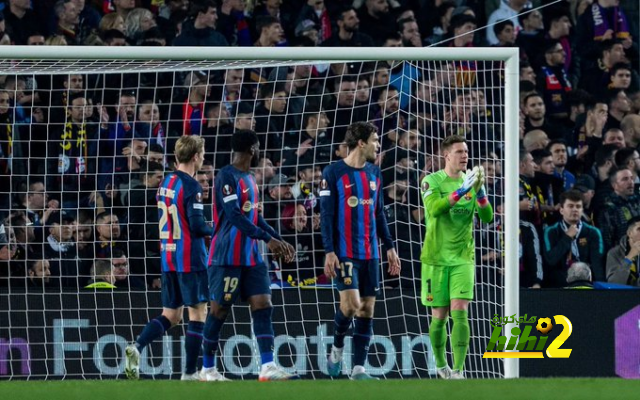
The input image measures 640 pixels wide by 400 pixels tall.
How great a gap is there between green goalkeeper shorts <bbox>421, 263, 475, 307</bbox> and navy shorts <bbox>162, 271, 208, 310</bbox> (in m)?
1.56

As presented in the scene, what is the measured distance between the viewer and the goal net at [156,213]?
1038cm

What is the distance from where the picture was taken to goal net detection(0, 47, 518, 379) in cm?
1038

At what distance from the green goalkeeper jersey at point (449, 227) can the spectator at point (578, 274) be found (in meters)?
2.05

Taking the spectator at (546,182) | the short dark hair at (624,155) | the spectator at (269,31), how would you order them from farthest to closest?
1. the spectator at (269,31)
2. the short dark hair at (624,155)
3. the spectator at (546,182)

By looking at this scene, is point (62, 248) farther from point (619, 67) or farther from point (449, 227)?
point (619, 67)

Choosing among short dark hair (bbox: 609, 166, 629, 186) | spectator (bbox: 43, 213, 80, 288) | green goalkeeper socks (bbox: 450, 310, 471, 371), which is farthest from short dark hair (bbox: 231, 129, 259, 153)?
short dark hair (bbox: 609, 166, 629, 186)

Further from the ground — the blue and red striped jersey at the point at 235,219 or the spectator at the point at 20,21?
the spectator at the point at 20,21

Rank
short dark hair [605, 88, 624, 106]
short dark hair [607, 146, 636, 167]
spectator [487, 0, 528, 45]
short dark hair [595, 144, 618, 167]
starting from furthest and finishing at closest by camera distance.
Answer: spectator [487, 0, 528, 45]
short dark hair [605, 88, 624, 106]
short dark hair [595, 144, 618, 167]
short dark hair [607, 146, 636, 167]

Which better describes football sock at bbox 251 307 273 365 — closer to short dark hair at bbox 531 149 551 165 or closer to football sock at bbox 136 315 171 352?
football sock at bbox 136 315 171 352

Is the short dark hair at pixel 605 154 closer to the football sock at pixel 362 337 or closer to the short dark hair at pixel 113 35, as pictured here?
the football sock at pixel 362 337

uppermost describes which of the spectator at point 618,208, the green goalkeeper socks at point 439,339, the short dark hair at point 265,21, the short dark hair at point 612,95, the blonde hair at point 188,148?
the short dark hair at point 265,21

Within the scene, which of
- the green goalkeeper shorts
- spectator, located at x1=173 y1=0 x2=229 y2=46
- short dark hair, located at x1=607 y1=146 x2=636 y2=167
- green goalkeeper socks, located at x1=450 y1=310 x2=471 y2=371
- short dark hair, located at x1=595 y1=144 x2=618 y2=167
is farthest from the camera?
spectator, located at x1=173 y1=0 x2=229 y2=46

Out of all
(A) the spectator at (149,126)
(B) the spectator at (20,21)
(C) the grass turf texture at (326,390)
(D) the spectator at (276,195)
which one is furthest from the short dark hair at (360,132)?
(B) the spectator at (20,21)

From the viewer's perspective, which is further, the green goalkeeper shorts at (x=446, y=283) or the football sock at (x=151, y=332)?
the green goalkeeper shorts at (x=446, y=283)
